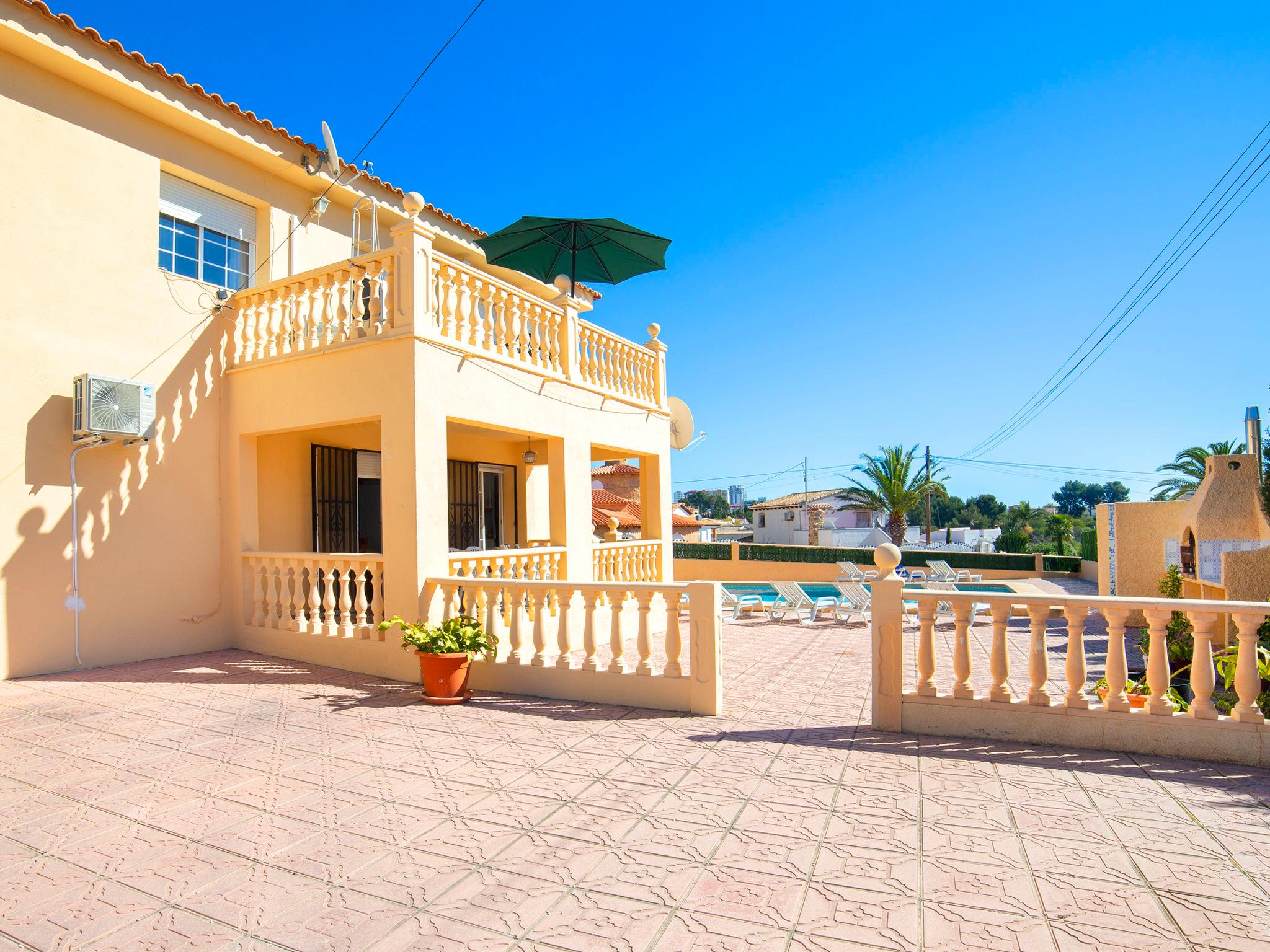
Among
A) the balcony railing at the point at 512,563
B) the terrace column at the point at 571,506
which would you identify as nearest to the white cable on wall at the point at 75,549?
the balcony railing at the point at 512,563

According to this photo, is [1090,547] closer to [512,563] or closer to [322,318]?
[512,563]

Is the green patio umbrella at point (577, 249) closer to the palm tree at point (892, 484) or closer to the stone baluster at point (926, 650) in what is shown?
the stone baluster at point (926, 650)

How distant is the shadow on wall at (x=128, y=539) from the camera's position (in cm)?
751

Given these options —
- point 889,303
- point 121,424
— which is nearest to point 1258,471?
point 121,424

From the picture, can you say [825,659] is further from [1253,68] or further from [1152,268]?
[1152,268]

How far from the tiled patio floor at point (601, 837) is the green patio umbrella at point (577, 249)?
7.13 meters

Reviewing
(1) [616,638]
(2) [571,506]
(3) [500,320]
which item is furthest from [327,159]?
(1) [616,638]

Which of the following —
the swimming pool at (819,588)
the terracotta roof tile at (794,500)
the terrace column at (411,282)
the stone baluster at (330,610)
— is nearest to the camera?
the terrace column at (411,282)

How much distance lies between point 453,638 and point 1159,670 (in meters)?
5.79

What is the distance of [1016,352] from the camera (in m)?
35.6

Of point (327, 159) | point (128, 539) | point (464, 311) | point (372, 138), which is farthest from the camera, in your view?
point (327, 159)

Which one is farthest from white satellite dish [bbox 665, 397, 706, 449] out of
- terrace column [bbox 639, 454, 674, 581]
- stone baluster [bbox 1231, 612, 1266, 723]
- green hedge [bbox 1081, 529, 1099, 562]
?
green hedge [bbox 1081, 529, 1099, 562]

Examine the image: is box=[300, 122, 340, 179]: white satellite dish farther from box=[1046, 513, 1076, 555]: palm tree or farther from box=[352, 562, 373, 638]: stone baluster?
box=[1046, 513, 1076, 555]: palm tree

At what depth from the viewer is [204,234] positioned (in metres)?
9.60
